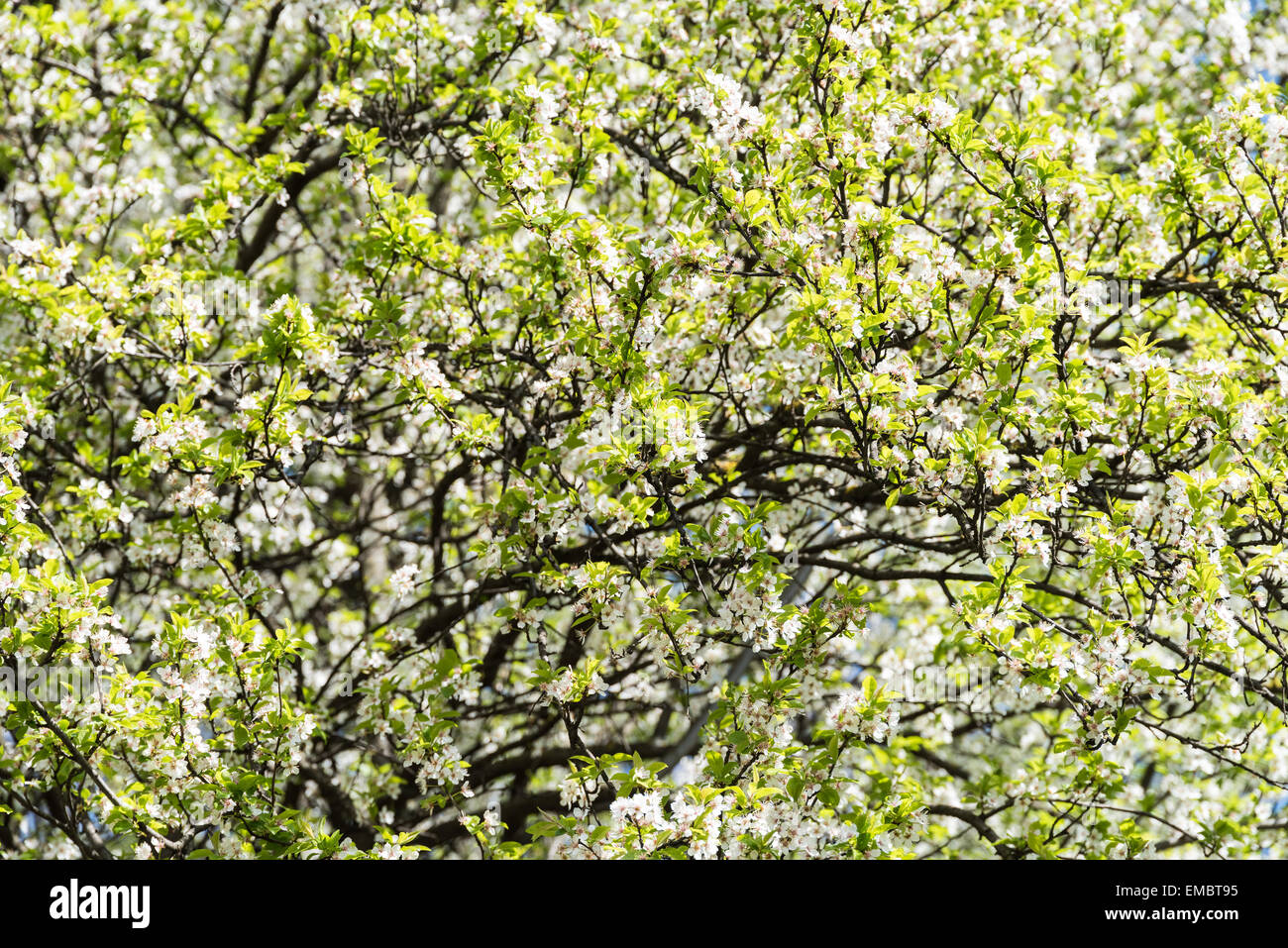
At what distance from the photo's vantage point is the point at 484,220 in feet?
21.7

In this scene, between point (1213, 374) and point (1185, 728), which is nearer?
point (1213, 374)

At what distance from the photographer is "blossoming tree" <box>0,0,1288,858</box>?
13.0ft

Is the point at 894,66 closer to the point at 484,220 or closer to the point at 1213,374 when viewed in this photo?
the point at 1213,374

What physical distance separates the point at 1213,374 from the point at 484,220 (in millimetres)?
4145

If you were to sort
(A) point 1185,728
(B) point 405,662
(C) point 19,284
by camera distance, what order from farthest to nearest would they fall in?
(A) point 1185,728
(B) point 405,662
(C) point 19,284

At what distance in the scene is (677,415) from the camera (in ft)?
12.6

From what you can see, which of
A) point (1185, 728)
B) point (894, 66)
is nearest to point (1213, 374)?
point (894, 66)

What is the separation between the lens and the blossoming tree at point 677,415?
3.96 metres

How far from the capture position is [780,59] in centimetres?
539

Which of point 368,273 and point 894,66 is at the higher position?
point 894,66
